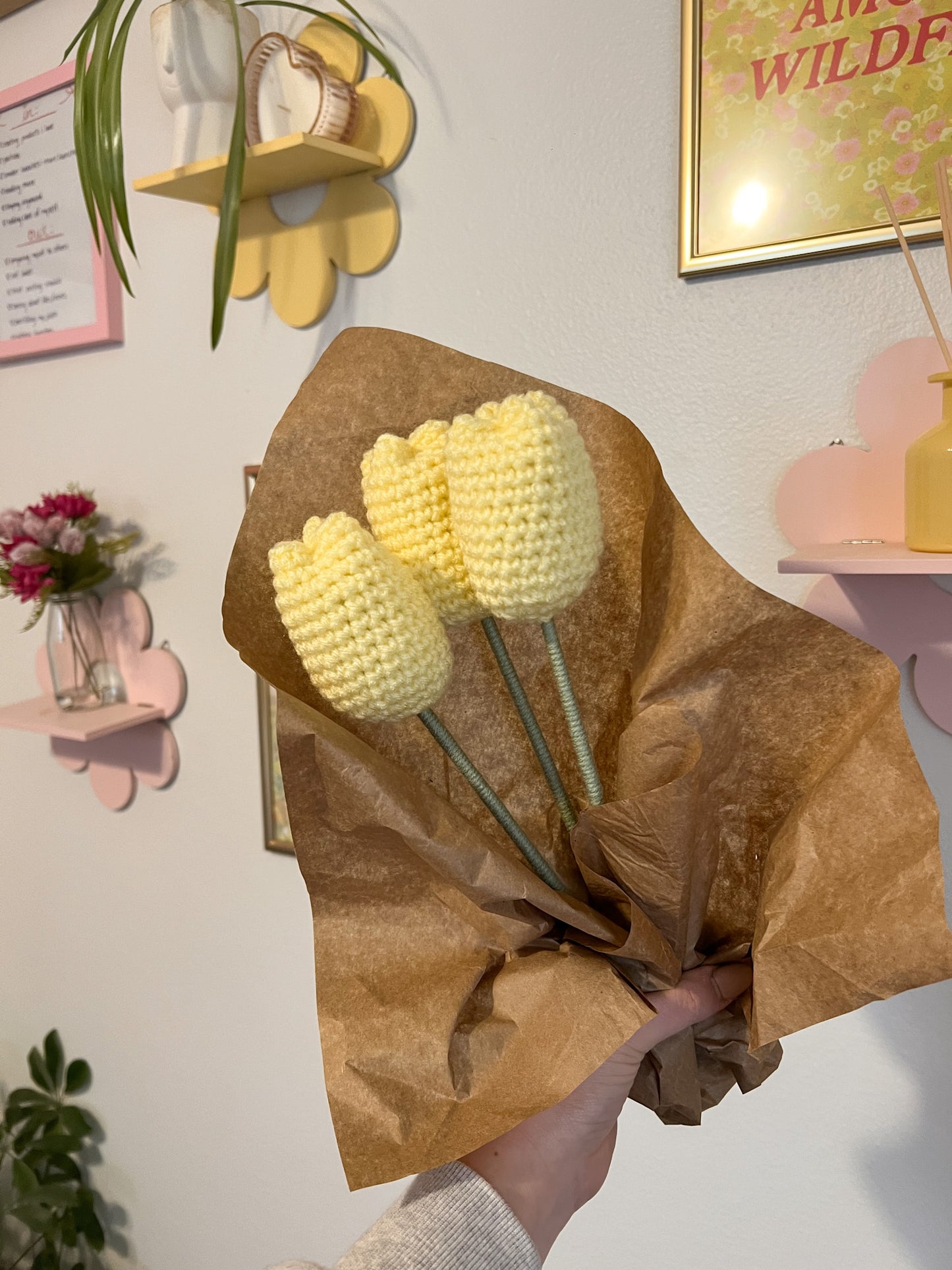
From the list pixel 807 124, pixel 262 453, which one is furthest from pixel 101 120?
pixel 807 124

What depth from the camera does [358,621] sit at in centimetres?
39

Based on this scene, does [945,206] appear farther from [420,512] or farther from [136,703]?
[136,703]

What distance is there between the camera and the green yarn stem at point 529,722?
48cm

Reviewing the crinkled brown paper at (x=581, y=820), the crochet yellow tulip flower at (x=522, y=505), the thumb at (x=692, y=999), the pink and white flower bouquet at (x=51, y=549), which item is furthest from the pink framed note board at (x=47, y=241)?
the thumb at (x=692, y=999)

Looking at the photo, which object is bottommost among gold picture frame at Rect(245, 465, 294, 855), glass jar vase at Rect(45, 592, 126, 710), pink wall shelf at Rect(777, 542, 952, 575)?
gold picture frame at Rect(245, 465, 294, 855)

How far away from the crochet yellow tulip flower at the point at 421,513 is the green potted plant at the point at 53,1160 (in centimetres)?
148

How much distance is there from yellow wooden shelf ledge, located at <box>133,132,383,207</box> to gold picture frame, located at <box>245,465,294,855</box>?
1.19 ft

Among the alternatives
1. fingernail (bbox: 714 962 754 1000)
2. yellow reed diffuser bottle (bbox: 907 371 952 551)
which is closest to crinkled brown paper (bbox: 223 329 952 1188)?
fingernail (bbox: 714 962 754 1000)

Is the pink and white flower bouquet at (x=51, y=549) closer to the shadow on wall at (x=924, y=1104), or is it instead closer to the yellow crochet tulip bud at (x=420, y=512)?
the yellow crochet tulip bud at (x=420, y=512)

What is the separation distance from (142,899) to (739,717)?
1196mm

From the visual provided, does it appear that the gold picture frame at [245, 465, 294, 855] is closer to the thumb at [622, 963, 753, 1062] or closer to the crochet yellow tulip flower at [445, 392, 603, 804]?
the thumb at [622, 963, 753, 1062]

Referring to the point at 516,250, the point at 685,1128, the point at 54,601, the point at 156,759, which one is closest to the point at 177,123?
the point at 516,250

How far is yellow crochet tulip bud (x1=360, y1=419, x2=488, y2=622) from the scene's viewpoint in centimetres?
44

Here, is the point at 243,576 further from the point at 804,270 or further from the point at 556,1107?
the point at 804,270
